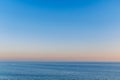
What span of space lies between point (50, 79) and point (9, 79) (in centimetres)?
1167

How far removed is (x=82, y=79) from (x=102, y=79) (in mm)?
5558

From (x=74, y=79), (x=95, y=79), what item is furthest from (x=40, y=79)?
(x=95, y=79)

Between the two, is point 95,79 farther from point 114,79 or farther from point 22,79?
point 22,79

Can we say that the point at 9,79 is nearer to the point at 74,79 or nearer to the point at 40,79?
the point at 40,79

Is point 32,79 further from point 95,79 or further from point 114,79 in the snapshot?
point 114,79

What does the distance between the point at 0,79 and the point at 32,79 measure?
29.0ft

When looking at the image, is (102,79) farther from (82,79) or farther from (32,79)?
(32,79)

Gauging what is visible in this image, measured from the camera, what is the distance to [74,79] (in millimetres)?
51156

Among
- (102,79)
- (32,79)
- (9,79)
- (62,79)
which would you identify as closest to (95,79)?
(102,79)

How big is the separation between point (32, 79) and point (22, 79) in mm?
2830

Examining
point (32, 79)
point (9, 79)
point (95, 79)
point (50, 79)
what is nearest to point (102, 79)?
point (95, 79)

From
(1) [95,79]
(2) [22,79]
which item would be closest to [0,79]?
(2) [22,79]

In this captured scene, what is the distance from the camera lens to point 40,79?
53406 millimetres

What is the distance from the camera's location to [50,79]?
173 ft
